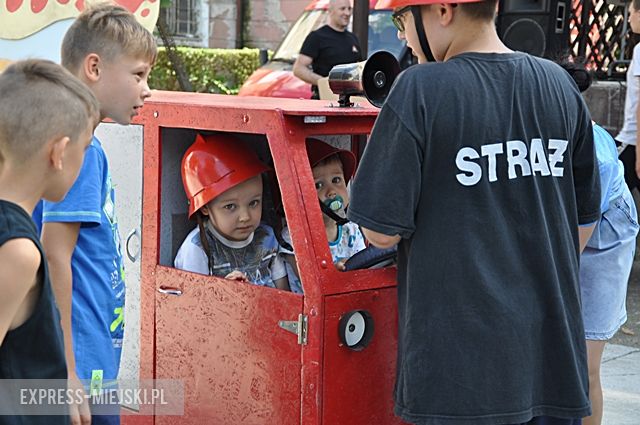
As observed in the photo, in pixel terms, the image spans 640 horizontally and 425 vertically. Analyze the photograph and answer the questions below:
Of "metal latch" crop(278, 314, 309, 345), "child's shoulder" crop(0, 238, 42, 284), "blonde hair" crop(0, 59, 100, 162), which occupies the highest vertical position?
"blonde hair" crop(0, 59, 100, 162)

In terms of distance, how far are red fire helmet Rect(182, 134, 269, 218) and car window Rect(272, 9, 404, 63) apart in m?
6.18

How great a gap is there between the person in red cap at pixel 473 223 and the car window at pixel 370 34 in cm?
703

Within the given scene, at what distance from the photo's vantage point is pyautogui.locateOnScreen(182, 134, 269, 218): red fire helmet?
313cm

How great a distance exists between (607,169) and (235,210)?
1.27 m

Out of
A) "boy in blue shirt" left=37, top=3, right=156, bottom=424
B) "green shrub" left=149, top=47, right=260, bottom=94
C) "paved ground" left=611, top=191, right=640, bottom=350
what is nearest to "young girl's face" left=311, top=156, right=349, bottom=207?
"boy in blue shirt" left=37, top=3, right=156, bottom=424

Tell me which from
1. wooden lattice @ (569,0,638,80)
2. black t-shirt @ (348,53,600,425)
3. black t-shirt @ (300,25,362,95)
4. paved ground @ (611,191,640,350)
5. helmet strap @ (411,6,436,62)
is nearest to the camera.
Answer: black t-shirt @ (348,53,600,425)

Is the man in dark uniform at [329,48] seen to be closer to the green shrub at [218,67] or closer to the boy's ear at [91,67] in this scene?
the boy's ear at [91,67]

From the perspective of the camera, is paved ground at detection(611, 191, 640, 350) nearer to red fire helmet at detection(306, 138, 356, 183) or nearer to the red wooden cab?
red fire helmet at detection(306, 138, 356, 183)

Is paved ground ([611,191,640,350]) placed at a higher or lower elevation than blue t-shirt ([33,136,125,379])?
lower

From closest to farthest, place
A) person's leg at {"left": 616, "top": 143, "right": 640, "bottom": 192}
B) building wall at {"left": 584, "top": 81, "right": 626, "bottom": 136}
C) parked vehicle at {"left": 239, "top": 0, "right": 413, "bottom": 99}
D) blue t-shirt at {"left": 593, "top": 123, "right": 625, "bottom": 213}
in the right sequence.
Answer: blue t-shirt at {"left": 593, "top": 123, "right": 625, "bottom": 213} < person's leg at {"left": 616, "top": 143, "right": 640, "bottom": 192} < building wall at {"left": 584, "top": 81, "right": 626, "bottom": 136} < parked vehicle at {"left": 239, "top": 0, "right": 413, "bottom": 99}

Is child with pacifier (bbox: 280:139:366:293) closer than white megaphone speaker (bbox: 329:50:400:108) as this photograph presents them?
No

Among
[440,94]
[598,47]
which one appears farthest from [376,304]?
[598,47]

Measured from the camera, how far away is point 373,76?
2.75m

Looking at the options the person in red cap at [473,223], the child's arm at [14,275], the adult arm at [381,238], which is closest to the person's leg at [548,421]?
the person in red cap at [473,223]
